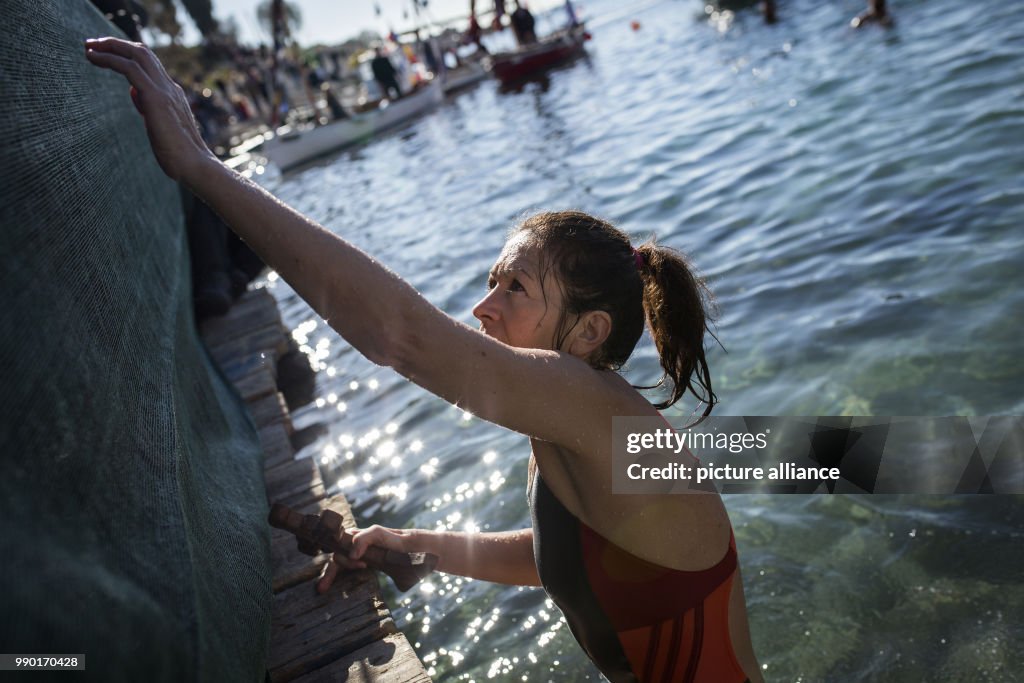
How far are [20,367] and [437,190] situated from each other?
13239 mm

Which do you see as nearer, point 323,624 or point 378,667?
point 378,667

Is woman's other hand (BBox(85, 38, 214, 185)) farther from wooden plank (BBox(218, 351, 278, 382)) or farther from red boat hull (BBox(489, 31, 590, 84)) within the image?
red boat hull (BBox(489, 31, 590, 84))

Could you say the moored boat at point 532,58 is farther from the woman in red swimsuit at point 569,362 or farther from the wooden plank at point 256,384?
the woman in red swimsuit at point 569,362

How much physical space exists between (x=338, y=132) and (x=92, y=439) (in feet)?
81.9

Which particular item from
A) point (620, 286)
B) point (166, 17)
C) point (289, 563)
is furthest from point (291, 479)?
point (166, 17)

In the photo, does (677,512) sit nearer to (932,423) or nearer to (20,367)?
(20,367)

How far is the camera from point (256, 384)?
18.2ft

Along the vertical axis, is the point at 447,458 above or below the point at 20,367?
below

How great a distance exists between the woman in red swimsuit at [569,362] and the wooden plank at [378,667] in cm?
48

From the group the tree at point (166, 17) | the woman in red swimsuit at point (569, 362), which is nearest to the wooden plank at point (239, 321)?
the woman in red swimsuit at point (569, 362)

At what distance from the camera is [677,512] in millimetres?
2242

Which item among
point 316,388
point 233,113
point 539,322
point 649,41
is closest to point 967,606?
point 539,322

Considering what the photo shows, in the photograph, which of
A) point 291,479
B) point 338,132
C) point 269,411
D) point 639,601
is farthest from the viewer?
point 338,132

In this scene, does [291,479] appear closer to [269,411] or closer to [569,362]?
[269,411]
